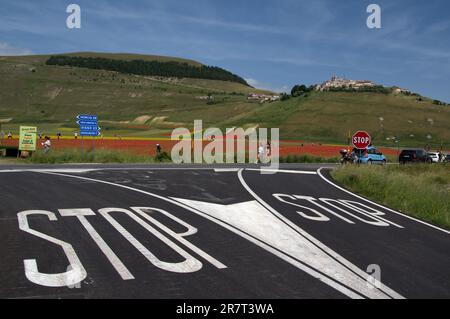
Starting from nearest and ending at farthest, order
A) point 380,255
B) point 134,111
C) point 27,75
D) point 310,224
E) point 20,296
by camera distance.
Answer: point 20,296 < point 380,255 < point 310,224 < point 134,111 < point 27,75

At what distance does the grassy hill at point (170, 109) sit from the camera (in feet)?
291

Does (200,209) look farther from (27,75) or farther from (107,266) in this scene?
Result: (27,75)

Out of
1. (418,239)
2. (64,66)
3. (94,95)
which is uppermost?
(64,66)

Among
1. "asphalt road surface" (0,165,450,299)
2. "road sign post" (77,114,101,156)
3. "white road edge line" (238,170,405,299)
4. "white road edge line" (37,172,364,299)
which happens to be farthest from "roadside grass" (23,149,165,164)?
"white road edge line" (238,170,405,299)

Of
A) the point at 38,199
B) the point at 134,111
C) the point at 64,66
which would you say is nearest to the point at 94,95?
the point at 134,111

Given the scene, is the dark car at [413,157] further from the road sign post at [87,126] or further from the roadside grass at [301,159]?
the road sign post at [87,126]

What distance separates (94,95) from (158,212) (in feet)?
469

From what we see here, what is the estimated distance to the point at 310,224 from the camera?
10.8m

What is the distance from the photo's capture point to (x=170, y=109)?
440 ft

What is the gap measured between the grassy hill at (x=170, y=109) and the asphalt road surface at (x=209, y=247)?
6772 cm

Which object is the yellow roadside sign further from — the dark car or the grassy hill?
the grassy hill

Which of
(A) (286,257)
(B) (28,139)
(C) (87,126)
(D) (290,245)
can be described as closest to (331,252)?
(D) (290,245)

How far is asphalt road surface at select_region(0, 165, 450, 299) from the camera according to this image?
20.6 ft

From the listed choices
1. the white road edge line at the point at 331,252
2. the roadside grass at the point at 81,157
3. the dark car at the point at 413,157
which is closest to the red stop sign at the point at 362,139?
the white road edge line at the point at 331,252
